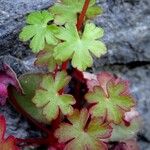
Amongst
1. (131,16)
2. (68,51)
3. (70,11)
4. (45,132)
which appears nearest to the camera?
(68,51)

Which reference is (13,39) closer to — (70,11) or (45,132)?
(70,11)

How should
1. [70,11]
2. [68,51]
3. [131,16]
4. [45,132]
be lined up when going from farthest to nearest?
[131,16] < [45,132] < [70,11] < [68,51]

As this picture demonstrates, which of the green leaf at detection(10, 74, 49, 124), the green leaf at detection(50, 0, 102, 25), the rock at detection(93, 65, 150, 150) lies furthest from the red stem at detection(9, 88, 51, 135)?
the rock at detection(93, 65, 150, 150)

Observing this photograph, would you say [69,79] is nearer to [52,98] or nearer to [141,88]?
[52,98]

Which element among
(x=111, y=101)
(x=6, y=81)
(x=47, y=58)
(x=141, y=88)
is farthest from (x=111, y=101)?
(x=141, y=88)

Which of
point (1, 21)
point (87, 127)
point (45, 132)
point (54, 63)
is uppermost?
point (1, 21)

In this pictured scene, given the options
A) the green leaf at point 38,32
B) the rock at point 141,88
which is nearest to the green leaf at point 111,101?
the green leaf at point 38,32

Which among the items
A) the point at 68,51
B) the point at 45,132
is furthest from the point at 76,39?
the point at 45,132
